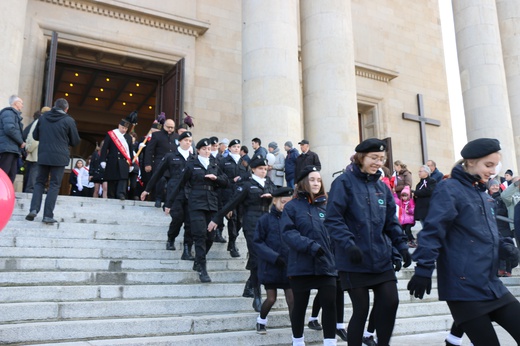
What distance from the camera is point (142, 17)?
14609mm

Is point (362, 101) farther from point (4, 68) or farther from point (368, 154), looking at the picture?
point (368, 154)

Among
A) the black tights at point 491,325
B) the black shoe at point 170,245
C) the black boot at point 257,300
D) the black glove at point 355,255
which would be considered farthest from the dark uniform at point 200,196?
the black tights at point 491,325

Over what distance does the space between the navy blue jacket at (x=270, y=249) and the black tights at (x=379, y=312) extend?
1.45 m

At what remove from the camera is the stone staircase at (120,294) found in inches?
186

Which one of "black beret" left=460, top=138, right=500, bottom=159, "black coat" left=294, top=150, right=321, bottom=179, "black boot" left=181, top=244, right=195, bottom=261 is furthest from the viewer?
"black coat" left=294, top=150, right=321, bottom=179

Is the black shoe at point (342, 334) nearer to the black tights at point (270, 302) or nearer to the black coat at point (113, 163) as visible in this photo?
the black tights at point (270, 302)

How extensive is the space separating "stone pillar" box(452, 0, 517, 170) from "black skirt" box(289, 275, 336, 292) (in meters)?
12.7

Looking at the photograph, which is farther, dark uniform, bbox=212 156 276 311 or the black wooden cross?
the black wooden cross

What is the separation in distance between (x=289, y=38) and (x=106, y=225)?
6.95 meters

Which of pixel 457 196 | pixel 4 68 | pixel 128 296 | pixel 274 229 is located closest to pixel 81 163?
pixel 4 68

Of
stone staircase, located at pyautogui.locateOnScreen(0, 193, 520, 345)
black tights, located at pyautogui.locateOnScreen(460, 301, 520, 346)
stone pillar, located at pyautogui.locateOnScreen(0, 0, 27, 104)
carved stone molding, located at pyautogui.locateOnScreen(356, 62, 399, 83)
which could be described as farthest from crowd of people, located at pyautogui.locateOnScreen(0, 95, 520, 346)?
carved stone molding, located at pyautogui.locateOnScreen(356, 62, 399, 83)

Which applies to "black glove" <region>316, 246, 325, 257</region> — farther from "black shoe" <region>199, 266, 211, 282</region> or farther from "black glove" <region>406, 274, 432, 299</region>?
"black shoe" <region>199, 266, 211, 282</region>

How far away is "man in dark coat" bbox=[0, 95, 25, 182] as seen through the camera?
26.0 ft

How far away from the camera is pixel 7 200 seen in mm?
4035
